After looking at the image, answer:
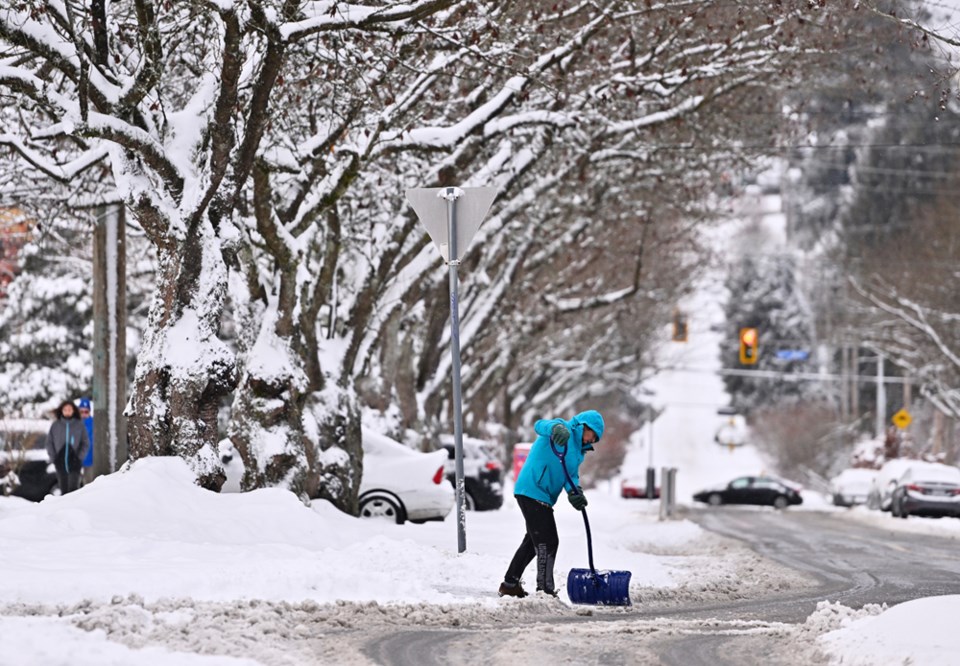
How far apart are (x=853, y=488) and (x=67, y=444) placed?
35.1m

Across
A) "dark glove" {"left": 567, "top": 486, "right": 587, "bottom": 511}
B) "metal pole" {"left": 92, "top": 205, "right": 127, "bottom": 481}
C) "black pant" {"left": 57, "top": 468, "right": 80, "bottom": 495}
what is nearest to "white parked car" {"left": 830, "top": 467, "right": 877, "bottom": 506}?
"black pant" {"left": 57, "top": 468, "right": 80, "bottom": 495}

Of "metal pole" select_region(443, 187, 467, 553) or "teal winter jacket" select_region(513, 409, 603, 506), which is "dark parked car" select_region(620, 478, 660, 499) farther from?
"teal winter jacket" select_region(513, 409, 603, 506)

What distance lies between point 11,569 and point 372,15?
5734 mm

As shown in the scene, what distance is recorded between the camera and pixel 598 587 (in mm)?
11078

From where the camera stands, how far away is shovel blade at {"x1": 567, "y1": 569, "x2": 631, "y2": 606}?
11.1 meters

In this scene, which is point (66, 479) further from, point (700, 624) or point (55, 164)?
point (700, 624)

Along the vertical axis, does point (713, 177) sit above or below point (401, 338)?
above

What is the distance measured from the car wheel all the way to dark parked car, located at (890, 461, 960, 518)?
15.9m

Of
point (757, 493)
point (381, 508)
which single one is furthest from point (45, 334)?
point (757, 493)

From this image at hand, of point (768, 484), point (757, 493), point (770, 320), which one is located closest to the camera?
point (768, 484)

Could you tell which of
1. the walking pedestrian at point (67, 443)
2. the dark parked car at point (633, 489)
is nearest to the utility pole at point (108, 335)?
the walking pedestrian at point (67, 443)

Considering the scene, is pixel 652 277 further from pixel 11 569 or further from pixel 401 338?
pixel 11 569

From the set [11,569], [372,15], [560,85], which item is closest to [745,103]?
[560,85]

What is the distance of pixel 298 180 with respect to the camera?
18.2m
